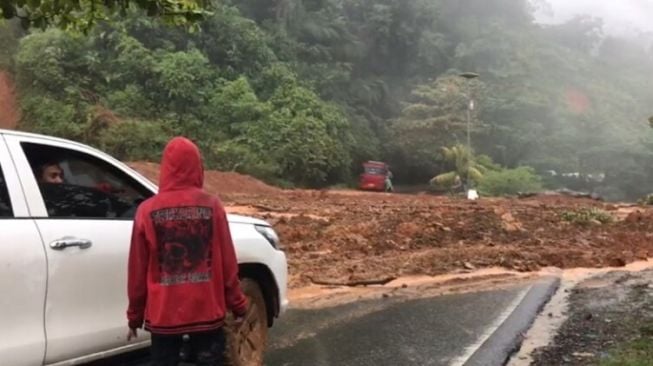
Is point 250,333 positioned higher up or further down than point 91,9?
further down

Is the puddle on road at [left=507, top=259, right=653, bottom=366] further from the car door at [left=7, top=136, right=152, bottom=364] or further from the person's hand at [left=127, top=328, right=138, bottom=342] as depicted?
the car door at [left=7, top=136, right=152, bottom=364]

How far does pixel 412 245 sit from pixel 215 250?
469 inches

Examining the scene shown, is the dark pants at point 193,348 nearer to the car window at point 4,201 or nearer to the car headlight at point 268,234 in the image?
the car window at point 4,201

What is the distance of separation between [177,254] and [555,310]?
20.5 ft

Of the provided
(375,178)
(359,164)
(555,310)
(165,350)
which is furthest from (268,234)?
(359,164)

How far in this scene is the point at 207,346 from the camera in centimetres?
385

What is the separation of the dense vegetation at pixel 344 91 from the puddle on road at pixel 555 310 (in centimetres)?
2044

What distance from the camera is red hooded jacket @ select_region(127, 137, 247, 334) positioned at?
3.65 m

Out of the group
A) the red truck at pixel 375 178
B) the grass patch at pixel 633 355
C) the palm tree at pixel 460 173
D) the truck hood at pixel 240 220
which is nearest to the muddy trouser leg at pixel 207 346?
the truck hood at pixel 240 220

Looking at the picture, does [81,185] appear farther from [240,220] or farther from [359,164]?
[359,164]

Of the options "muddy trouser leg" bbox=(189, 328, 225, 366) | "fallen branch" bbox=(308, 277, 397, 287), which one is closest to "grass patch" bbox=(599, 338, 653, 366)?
"muddy trouser leg" bbox=(189, 328, 225, 366)

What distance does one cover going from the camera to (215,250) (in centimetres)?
375

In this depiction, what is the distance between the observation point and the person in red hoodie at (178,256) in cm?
365

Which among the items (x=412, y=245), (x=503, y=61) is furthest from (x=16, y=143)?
(x=503, y=61)
